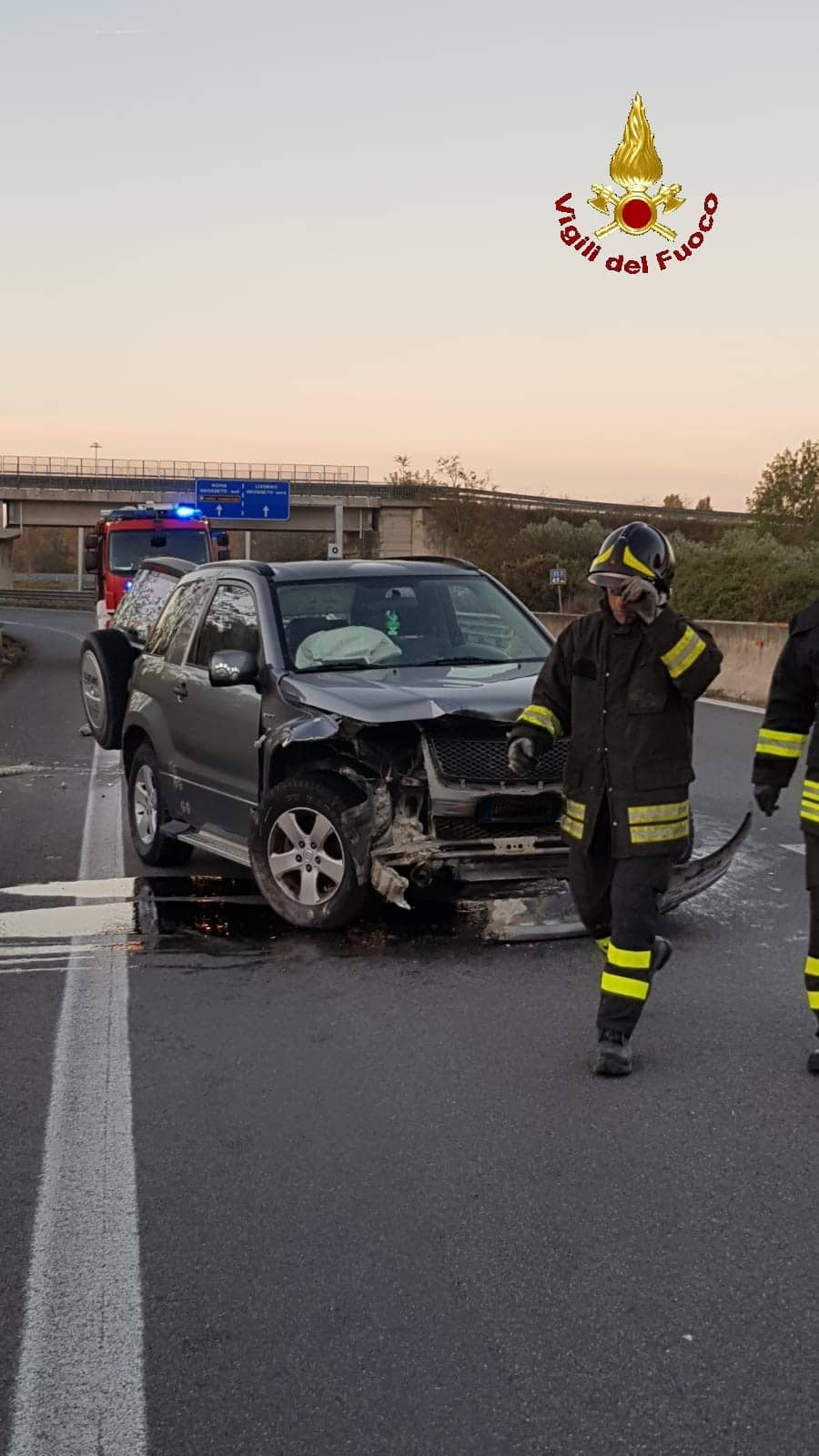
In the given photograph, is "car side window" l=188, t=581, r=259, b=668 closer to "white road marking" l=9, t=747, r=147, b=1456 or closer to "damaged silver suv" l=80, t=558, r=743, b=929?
"damaged silver suv" l=80, t=558, r=743, b=929

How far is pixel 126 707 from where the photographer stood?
33.5ft

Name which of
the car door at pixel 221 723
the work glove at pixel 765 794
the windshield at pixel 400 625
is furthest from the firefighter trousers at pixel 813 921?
the car door at pixel 221 723

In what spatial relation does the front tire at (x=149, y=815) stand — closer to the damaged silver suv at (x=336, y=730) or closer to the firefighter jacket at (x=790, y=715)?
the damaged silver suv at (x=336, y=730)

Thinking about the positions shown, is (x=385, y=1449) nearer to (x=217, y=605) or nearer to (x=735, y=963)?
(x=735, y=963)

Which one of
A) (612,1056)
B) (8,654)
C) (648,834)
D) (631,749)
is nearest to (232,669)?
(631,749)

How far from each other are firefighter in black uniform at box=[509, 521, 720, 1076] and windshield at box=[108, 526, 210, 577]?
23302 mm

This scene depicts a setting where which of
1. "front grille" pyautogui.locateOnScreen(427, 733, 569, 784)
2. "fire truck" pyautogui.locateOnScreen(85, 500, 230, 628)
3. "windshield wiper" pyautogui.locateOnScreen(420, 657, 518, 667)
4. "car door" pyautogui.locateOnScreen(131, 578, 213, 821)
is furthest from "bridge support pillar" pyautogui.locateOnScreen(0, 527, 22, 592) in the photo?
"front grille" pyautogui.locateOnScreen(427, 733, 569, 784)

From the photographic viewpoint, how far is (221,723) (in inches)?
336

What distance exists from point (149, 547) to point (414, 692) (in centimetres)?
2218

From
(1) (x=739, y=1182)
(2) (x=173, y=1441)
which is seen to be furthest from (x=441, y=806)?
Result: (2) (x=173, y=1441)

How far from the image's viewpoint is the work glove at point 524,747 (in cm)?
582

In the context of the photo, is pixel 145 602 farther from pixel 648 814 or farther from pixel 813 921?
pixel 813 921

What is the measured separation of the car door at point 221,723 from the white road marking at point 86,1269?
2.10m

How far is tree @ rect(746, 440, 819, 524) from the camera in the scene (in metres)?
56.4
